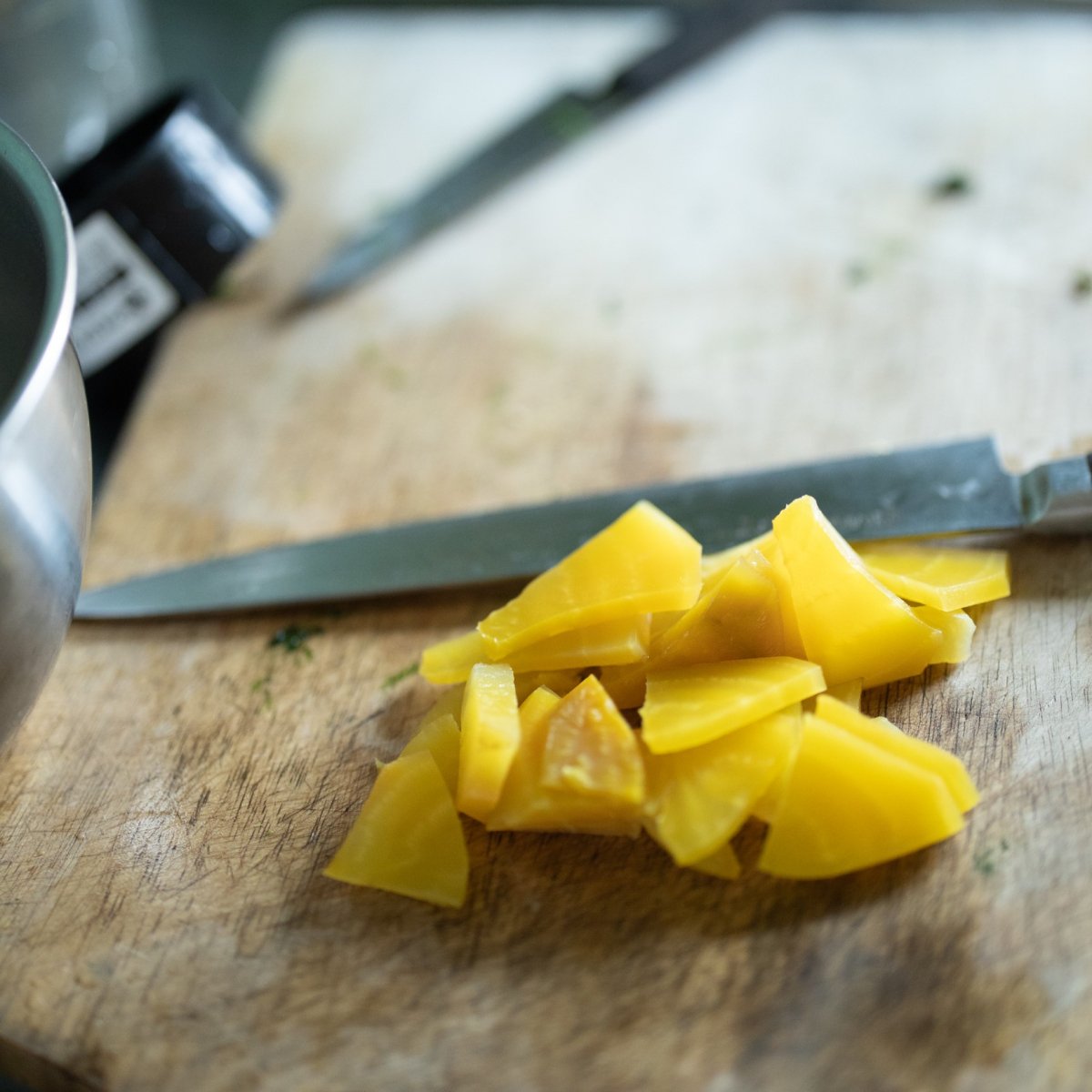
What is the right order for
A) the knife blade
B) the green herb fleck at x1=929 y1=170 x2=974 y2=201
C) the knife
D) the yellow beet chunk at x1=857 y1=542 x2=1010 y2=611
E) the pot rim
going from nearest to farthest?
A: the pot rim, the yellow beet chunk at x1=857 y1=542 x2=1010 y2=611, the knife, the green herb fleck at x1=929 y1=170 x2=974 y2=201, the knife blade

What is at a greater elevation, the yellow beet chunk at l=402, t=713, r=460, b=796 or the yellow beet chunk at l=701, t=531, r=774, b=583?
the yellow beet chunk at l=402, t=713, r=460, b=796

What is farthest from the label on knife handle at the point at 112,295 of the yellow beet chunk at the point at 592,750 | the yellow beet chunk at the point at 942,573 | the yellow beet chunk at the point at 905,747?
the yellow beet chunk at the point at 905,747

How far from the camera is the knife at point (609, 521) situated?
1.71 meters

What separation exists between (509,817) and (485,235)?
1.54 meters

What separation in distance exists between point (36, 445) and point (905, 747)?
1.07 metres

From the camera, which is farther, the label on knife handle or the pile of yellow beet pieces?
the label on knife handle

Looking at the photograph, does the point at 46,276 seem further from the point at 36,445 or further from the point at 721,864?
the point at 721,864

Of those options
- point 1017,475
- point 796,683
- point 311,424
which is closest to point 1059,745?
point 796,683

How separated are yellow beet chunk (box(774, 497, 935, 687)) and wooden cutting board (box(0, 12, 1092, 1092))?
115 mm

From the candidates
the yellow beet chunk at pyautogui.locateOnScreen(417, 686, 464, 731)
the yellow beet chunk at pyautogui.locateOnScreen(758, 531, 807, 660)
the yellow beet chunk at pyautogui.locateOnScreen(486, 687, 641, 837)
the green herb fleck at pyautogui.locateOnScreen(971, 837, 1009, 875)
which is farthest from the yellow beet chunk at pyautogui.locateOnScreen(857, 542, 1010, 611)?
the yellow beet chunk at pyautogui.locateOnScreen(417, 686, 464, 731)

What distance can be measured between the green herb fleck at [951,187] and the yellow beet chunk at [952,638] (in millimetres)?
1233

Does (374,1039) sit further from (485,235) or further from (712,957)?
(485,235)

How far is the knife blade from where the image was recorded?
8.38 feet

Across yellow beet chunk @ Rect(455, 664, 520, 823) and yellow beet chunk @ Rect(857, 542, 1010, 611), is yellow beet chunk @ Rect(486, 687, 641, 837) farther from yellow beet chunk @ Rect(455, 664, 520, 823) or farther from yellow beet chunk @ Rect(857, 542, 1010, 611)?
yellow beet chunk @ Rect(857, 542, 1010, 611)
